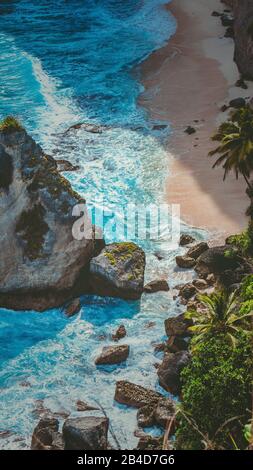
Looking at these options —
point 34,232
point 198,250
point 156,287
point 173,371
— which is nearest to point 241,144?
point 198,250

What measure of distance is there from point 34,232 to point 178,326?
32.1ft

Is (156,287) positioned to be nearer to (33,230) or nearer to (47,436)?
(33,230)

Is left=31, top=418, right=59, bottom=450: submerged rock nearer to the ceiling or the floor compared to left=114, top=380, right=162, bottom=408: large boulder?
nearer to the floor

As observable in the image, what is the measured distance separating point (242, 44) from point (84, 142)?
17.6 m

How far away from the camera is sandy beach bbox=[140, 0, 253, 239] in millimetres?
46375

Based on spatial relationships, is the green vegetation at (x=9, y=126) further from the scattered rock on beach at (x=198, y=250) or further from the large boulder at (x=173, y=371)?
the large boulder at (x=173, y=371)

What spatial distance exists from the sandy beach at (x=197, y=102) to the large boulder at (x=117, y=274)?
21.6 feet

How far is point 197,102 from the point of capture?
6062 centimetres

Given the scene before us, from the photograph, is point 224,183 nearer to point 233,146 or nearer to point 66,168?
point 233,146

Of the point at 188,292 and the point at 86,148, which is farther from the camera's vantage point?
the point at 86,148

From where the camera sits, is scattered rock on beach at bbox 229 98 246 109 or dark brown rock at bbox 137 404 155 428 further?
scattered rock on beach at bbox 229 98 246 109

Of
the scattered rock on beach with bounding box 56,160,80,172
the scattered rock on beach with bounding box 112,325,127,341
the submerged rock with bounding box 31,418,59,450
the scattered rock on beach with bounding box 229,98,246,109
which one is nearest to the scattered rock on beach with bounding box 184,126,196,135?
the scattered rock on beach with bounding box 229,98,246,109

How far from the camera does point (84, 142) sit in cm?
5691

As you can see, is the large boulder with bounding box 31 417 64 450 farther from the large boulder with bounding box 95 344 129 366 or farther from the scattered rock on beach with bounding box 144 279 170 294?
the scattered rock on beach with bounding box 144 279 170 294
